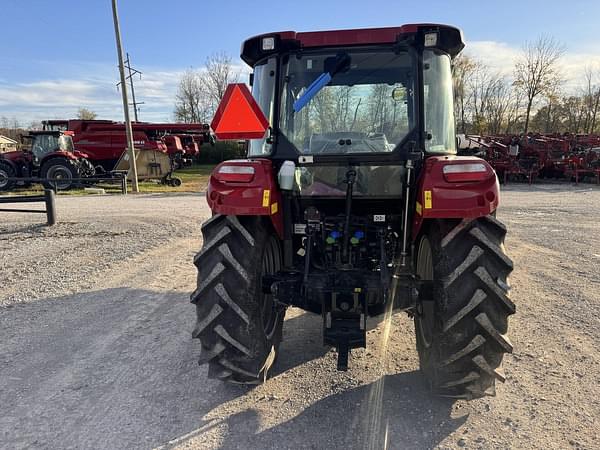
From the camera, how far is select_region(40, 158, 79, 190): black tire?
1780 cm

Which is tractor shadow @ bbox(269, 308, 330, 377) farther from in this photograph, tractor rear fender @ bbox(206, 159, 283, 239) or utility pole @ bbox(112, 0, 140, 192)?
utility pole @ bbox(112, 0, 140, 192)

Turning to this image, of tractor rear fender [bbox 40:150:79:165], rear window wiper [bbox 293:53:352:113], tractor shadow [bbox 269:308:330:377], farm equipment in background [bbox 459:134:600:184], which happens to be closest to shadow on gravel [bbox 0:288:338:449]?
tractor shadow [bbox 269:308:330:377]

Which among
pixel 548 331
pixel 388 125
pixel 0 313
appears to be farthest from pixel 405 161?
pixel 0 313

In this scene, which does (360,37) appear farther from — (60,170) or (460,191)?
(60,170)

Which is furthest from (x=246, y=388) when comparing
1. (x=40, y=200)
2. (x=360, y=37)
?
(x=40, y=200)

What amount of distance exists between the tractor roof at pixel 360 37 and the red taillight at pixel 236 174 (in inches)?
36.3

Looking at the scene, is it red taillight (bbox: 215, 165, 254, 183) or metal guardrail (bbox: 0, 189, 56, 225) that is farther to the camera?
metal guardrail (bbox: 0, 189, 56, 225)

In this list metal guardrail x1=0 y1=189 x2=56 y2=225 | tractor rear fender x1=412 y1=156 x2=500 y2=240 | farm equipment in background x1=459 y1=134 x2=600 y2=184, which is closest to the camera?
tractor rear fender x1=412 y1=156 x2=500 y2=240

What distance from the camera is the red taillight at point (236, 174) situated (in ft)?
9.50

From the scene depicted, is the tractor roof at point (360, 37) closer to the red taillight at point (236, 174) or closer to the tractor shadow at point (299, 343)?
the red taillight at point (236, 174)

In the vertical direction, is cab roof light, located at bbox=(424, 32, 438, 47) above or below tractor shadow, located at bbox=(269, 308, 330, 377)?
above

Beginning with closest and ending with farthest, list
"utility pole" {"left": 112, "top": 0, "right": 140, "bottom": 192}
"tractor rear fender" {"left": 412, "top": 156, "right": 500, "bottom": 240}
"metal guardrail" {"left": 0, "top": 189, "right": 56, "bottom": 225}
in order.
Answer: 1. "tractor rear fender" {"left": 412, "top": 156, "right": 500, "bottom": 240}
2. "metal guardrail" {"left": 0, "top": 189, "right": 56, "bottom": 225}
3. "utility pole" {"left": 112, "top": 0, "right": 140, "bottom": 192}

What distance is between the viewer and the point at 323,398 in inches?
118

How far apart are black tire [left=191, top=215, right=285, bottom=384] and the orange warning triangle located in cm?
59
